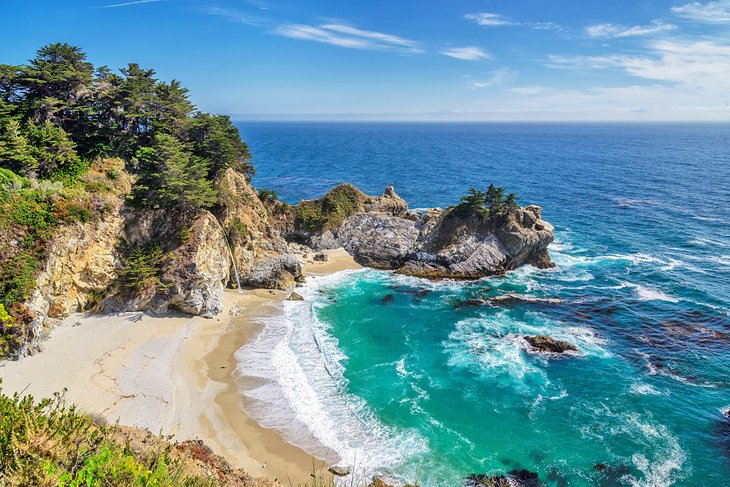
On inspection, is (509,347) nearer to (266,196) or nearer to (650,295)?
(650,295)

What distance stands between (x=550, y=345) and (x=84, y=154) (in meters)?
49.8

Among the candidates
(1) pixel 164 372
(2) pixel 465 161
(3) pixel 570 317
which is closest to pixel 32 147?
(1) pixel 164 372

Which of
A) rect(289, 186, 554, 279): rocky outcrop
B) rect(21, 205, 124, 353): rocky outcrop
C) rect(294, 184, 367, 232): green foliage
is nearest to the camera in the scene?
rect(21, 205, 124, 353): rocky outcrop

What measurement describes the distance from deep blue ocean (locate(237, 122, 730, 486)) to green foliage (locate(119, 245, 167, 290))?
11.8m

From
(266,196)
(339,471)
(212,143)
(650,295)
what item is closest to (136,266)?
(212,143)

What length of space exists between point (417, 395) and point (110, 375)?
22964mm

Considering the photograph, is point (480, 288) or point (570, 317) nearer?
point (570, 317)

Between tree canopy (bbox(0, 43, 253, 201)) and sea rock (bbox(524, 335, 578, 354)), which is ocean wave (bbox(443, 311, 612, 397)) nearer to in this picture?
sea rock (bbox(524, 335, 578, 354))

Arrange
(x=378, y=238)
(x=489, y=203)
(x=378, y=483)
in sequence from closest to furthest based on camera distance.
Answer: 1. (x=378, y=483)
2. (x=489, y=203)
3. (x=378, y=238)

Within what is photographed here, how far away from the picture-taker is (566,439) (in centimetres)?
2662

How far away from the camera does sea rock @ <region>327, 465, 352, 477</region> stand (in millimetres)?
23797

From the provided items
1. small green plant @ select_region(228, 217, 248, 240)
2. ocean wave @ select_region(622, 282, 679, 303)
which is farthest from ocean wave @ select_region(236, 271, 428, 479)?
ocean wave @ select_region(622, 282, 679, 303)

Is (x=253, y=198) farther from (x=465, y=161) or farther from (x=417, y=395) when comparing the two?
(x=465, y=161)

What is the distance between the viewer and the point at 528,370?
110 feet
